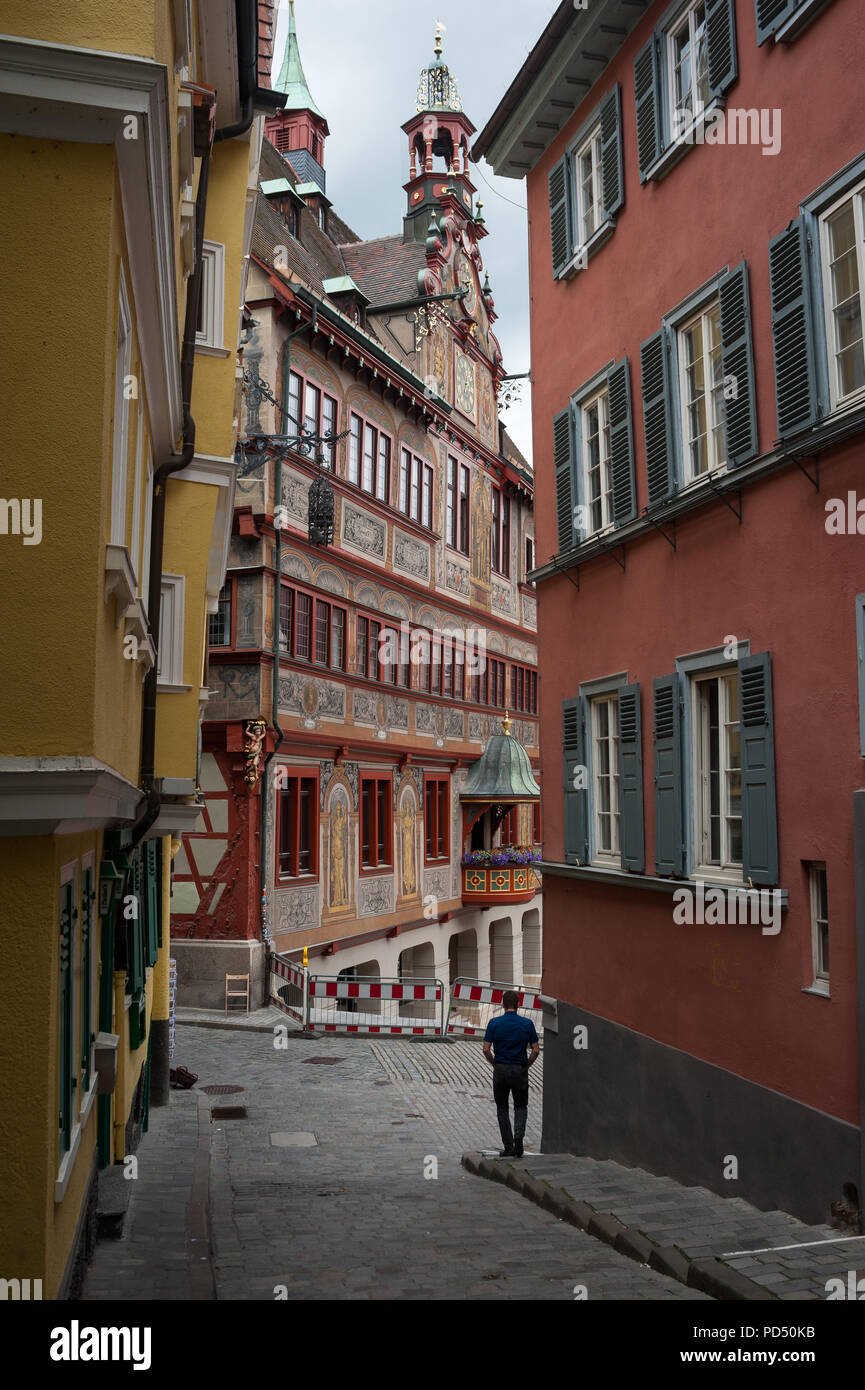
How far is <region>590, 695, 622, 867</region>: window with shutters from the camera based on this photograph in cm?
1234

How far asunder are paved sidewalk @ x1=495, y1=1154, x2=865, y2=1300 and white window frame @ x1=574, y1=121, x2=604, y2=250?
9288 millimetres

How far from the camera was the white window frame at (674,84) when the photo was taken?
1062cm

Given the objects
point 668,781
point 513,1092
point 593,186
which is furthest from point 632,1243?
point 593,186

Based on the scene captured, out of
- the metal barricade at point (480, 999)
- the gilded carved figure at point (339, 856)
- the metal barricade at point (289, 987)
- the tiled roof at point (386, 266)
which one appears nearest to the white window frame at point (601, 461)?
the metal barricade at point (480, 999)

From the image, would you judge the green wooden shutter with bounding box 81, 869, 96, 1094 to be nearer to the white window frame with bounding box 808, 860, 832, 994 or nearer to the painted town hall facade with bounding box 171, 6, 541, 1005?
the white window frame with bounding box 808, 860, 832, 994

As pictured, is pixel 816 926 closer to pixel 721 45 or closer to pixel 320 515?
pixel 721 45

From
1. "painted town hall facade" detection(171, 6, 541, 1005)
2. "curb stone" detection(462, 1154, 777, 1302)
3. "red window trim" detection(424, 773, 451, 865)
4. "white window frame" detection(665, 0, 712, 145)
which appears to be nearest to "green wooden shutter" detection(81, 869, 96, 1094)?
"curb stone" detection(462, 1154, 777, 1302)

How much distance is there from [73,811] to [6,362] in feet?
5.86

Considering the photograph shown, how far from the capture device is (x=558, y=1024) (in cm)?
1342

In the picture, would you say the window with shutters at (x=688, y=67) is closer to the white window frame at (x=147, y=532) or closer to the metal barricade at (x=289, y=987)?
the white window frame at (x=147, y=532)

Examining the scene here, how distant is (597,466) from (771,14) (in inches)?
182

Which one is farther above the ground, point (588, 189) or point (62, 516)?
point (588, 189)

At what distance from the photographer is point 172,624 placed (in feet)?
34.7

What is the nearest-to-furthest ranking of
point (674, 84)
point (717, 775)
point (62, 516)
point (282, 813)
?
point (62, 516), point (717, 775), point (674, 84), point (282, 813)
